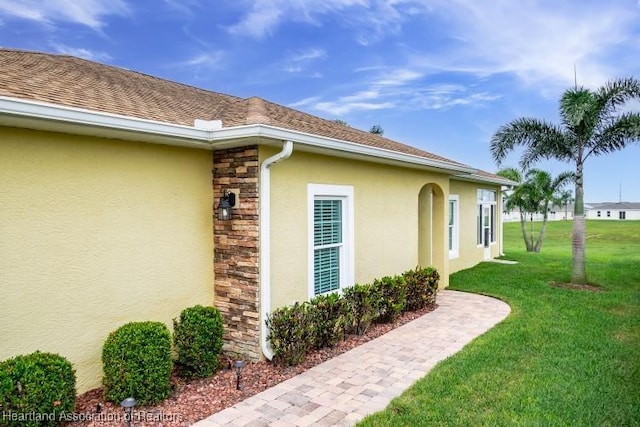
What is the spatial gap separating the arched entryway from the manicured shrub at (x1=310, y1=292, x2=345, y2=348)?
19.3 ft

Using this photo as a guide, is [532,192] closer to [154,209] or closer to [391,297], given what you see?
[391,297]

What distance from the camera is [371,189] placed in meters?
9.08

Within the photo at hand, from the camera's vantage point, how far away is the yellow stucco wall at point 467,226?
15734mm

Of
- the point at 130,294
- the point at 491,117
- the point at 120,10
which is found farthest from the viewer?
the point at 491,117

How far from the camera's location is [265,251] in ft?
21.0

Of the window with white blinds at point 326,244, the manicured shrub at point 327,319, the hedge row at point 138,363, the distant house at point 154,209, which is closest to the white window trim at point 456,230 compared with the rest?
the distant house at point 154,209

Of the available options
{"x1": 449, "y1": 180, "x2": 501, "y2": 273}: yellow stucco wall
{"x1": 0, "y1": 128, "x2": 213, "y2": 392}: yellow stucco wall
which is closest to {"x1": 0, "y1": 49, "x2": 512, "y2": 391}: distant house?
{"x1": 0, "y1": 128, "x2": 213, "y2": 392}: yellow stucco wall

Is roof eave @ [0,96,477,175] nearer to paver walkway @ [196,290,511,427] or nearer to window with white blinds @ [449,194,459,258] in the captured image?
paver walkway @ [196,290,511,427]

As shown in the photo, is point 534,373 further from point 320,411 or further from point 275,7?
point 275,7

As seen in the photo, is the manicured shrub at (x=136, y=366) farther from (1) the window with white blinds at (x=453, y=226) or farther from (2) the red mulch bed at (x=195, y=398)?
(1) the window with white blinds at (x=453, y=226)

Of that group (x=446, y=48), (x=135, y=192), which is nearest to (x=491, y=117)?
(x=446, y=48)

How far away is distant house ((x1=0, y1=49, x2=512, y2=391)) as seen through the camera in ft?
15.6

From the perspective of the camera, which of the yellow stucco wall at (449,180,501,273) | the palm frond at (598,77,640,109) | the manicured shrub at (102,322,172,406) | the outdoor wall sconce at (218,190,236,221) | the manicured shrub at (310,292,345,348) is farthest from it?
the yellow stucco wall at (449,180,501,273)

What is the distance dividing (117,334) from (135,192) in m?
1.93
